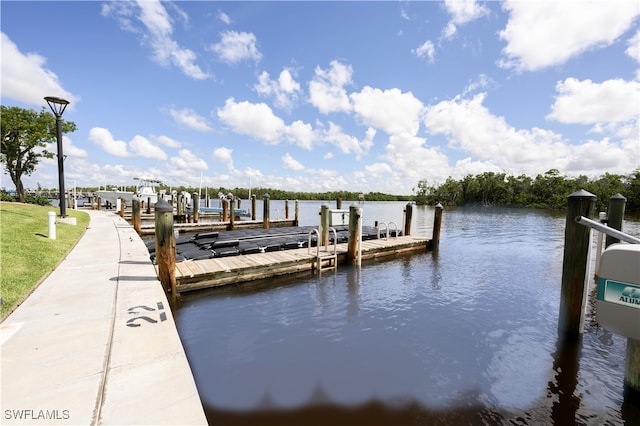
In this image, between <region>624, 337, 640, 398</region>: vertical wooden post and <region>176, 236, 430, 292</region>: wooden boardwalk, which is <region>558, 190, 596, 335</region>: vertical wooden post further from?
<region>176, 236, 430, 292</region>: wooden boardwalk

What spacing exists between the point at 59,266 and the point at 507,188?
3705 inches

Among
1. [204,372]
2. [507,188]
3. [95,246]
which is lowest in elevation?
[204,372]

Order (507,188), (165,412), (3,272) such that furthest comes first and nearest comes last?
(507,188)
(3,272)
(165,412)

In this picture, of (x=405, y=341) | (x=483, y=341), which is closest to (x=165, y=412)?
(x=405, y=341)

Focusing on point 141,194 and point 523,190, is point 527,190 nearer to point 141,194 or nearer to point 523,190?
point 523,190

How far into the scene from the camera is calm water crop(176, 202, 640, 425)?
3.97 metres

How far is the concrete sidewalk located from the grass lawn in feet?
0.79

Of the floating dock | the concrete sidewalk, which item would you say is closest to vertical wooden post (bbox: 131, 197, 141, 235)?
the floating dock

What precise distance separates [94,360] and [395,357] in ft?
14.6

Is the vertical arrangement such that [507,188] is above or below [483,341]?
above

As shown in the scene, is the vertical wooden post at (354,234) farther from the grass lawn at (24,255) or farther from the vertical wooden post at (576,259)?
the grass lawn at (24,255)

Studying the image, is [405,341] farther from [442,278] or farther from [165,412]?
[442,278]

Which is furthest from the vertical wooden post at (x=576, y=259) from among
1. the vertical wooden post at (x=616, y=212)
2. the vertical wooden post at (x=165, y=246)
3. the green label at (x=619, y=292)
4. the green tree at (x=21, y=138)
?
the green tree at (x=21, y=138)

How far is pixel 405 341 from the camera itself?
5820 millimetres
